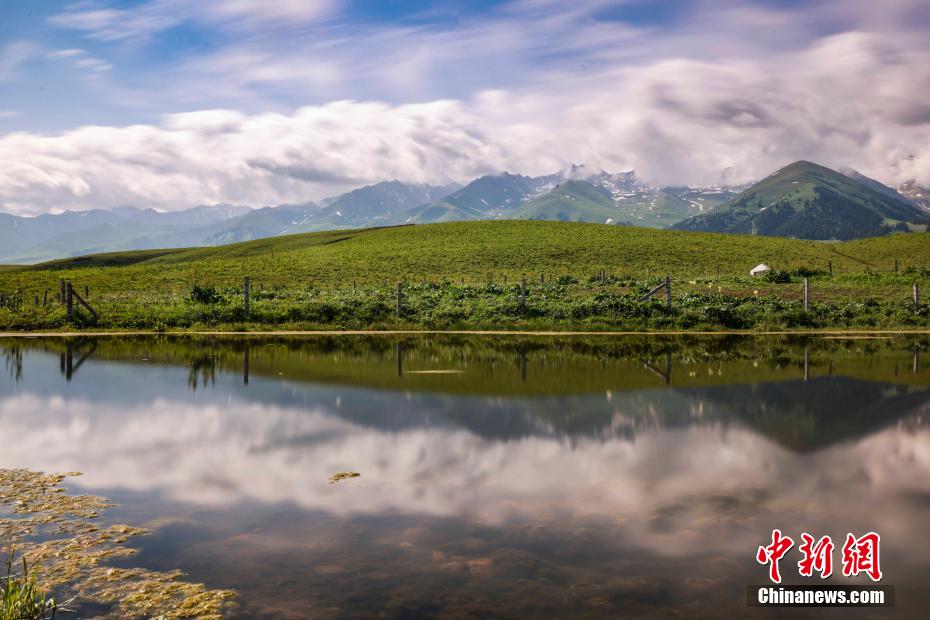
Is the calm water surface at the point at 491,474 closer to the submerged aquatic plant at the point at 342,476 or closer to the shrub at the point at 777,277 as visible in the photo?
the submerged aquatic plant at the point at 342,476

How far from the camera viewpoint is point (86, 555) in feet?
31.4

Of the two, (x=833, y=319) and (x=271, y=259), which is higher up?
(x=271, y=259)

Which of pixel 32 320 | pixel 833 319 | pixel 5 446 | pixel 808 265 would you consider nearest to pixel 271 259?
pixel 32 320

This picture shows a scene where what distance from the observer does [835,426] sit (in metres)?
17.0

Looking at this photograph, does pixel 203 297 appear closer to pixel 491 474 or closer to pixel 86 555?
pixel 491 474

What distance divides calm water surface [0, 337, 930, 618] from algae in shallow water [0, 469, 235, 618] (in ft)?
1.22

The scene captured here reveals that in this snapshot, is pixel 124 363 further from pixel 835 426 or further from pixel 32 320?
pixel 835 426

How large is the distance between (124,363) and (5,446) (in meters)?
14.1

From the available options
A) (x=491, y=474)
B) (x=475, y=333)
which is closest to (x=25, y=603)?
(x=491, y=474)

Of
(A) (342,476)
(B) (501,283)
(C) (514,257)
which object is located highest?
(C) (514,257)

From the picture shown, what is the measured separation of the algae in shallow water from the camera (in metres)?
8.23

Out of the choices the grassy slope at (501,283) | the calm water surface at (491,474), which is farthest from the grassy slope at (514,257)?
the calm water surface at (491,474)

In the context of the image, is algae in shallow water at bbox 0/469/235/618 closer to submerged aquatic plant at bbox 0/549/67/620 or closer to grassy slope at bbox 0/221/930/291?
submerged aquatic plant at bbox 0/549/67/620

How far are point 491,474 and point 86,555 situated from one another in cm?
650
